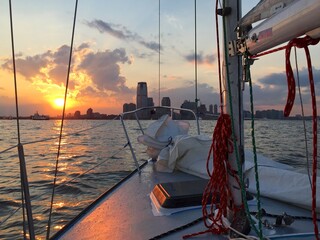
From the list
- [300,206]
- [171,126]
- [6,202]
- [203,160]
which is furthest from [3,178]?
[300,206]

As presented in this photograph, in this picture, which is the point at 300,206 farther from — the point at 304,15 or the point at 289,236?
the point at 304,15

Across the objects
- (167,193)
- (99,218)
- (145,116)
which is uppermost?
(145,116)

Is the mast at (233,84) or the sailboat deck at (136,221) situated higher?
the mast at (233,84)

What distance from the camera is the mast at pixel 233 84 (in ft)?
5.60

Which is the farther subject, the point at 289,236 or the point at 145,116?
the point at 145,116

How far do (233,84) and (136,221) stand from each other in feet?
4.02

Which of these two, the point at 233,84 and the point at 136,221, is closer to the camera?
the point at 233,84

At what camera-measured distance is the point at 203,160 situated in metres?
3.62

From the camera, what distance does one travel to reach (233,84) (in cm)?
175

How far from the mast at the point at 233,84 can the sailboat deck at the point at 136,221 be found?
1.44ft

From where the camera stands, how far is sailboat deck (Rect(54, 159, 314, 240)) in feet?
6.59

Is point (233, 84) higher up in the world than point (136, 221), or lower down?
higher up

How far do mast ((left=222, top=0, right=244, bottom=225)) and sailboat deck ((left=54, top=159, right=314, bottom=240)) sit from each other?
0.44 m

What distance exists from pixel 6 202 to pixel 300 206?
4597mm
